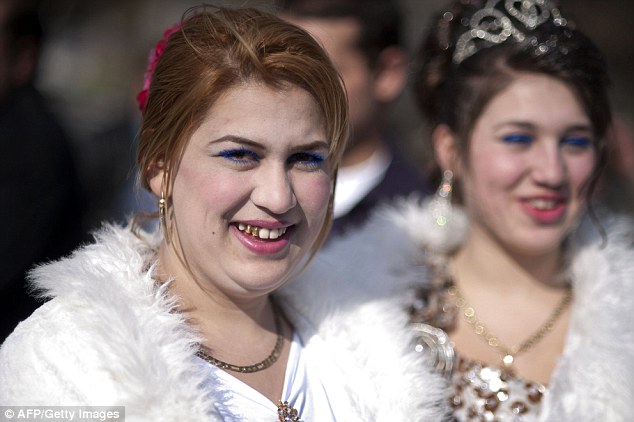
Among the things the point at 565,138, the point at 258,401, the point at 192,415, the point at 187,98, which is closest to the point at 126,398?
the point at 192,415

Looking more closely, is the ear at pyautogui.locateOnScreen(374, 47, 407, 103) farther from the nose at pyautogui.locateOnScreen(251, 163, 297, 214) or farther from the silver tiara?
the nose at pyautogui.locateOnScreen(251, 163, 297, 214)

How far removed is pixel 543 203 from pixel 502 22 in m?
0.70

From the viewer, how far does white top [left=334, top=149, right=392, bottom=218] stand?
12.2ft

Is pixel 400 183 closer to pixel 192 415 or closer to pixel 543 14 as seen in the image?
pixel 543 14

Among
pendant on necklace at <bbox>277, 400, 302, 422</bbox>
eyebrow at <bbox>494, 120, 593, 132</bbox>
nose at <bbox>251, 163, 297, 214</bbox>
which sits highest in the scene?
eyebrow at <bbox>494, 120, 593, 132</bbox>

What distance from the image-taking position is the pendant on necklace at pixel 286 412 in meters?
1.90

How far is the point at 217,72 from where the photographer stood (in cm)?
179

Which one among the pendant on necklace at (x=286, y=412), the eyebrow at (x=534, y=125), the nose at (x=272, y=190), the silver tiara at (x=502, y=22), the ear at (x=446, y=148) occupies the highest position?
the silver tiara at (x=502, y=22)

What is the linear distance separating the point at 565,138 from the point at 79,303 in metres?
1.67

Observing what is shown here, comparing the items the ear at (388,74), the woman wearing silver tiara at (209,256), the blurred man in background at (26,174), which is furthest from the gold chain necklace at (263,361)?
the ear at (388,74)

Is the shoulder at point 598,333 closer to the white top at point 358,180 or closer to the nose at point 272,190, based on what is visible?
the nose at point 272,190

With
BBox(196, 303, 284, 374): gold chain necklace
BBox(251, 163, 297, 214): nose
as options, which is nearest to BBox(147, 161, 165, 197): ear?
BBox(251, 163, 297, 214): nose

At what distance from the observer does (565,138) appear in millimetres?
2523

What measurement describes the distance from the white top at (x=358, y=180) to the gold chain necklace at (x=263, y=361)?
1.53 metres
